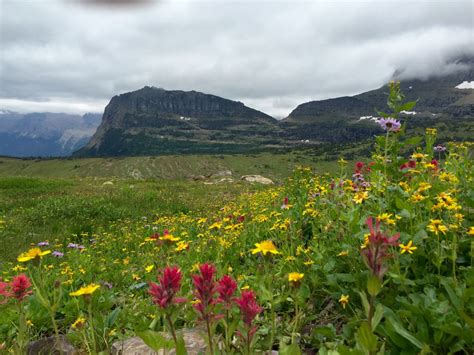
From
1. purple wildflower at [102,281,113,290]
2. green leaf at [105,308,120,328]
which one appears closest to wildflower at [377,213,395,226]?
green leaf at [105,308,120,328]

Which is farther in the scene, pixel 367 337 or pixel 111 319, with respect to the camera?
pixel 111 319

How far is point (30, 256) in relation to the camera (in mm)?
3049

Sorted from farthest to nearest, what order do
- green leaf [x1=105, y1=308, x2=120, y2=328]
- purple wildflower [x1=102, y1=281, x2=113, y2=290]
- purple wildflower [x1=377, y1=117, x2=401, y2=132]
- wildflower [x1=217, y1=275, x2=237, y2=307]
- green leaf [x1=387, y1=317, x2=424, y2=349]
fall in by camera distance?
purple wildflower [x1=102, y1=281, x2=113, y2=290] → purple wildflower [x1=377, y1=117, x2=401, y2=132] → green leaf [x1=105, y1=308, x2=120, y2=328] → green leaf [x1=387, y1=317, x2=424, y2=349] → wildflower [x1=217, y1=275, x2=237, y2=307]

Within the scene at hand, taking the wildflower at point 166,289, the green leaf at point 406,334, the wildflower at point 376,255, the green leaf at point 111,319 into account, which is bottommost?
the green leaf at point 111,319

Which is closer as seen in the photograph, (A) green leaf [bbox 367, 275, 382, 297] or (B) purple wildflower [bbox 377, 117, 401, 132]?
(A) green leaf [bbox 367, 275, 382, 297]

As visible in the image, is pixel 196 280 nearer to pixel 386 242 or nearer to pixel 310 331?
pixel 386 242

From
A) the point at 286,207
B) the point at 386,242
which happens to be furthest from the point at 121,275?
the point at 386,242

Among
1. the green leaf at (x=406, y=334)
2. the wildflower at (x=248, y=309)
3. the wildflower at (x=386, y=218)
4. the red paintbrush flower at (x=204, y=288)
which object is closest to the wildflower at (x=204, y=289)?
the red paintbrush flower at (x=204, y=288)

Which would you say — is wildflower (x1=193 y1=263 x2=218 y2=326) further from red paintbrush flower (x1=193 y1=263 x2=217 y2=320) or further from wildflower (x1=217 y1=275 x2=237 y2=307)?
wildflower (x1=217 y1=275 x2=237 y2=307)

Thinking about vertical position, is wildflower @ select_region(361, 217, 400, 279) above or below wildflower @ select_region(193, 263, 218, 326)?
above

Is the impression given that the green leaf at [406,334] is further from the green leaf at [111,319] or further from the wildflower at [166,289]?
the green leaf at [111,319]

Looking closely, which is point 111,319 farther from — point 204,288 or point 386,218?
point 386,218

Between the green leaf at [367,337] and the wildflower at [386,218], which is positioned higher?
the wildflower at [386,218]

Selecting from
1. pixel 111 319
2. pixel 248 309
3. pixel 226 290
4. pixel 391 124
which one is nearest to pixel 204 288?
pixel 226 290
